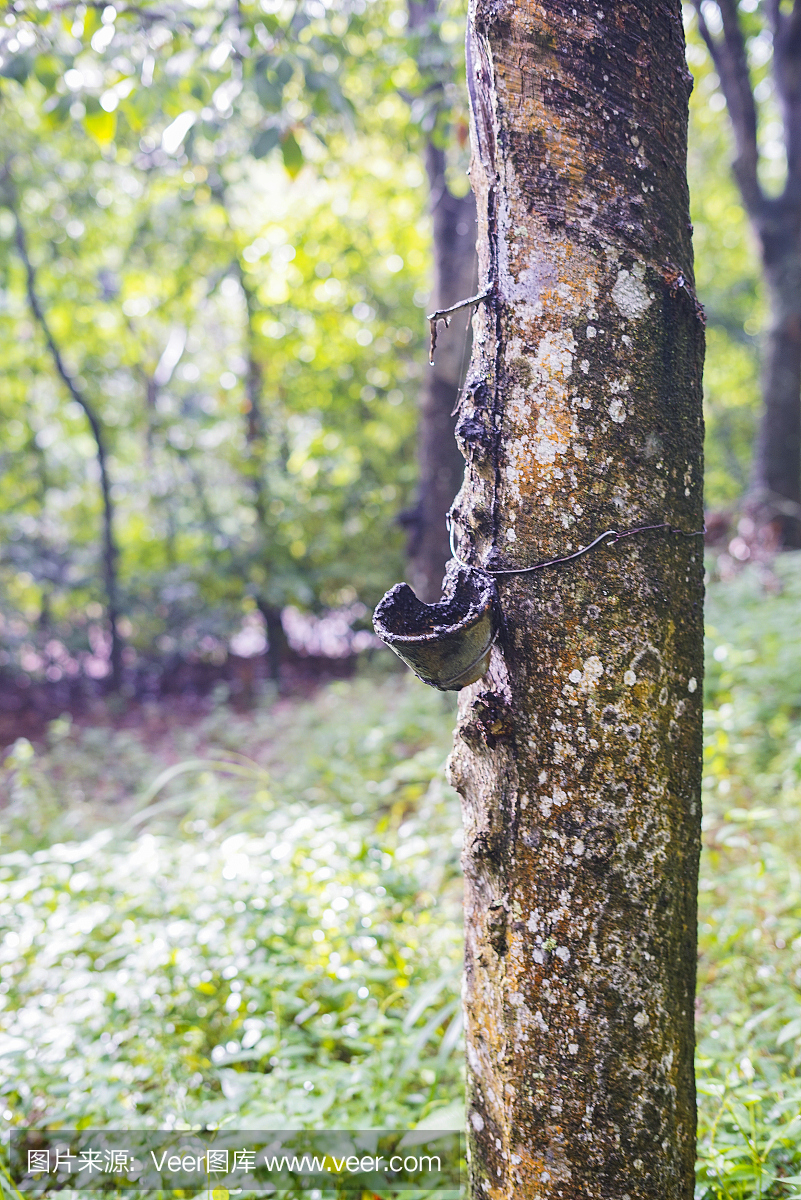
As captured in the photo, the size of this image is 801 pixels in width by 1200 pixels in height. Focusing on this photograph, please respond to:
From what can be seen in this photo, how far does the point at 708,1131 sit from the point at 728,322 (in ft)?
34.5

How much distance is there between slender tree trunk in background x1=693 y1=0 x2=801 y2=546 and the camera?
6172 millimetres

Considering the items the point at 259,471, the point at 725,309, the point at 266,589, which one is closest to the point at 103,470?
the point at 259,471

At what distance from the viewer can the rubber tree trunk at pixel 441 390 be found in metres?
4.91

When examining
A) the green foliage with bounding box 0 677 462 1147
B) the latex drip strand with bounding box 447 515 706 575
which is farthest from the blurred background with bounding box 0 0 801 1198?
the latex drip strand with bounding box 447 515 706 575

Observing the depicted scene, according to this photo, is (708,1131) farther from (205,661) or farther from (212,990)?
(205,661)

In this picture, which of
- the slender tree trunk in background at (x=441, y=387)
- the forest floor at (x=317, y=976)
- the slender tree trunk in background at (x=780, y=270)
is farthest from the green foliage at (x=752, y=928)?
the slender tree trunk in background at (x=780, y=270)

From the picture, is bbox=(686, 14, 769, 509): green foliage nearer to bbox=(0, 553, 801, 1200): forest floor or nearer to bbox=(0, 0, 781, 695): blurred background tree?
bbox=(0, 0, 781, 695): blurred background tree

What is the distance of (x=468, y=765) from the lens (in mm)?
1167

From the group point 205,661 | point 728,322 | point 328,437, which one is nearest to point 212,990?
point 205,661

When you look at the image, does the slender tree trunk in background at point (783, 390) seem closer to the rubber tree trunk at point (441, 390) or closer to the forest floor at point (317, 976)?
the rubber tree trunk at point (441, 390)

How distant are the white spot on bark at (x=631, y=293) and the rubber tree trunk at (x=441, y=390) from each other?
3.78 meters

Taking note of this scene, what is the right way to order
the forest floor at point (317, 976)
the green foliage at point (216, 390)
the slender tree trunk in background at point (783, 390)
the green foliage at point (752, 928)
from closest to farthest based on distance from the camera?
the green foliage at point (752, 928) → the forest floor at point (317, 976) → the slender tree trunk in background at point (783, 390) → the green foliage at point (216, 390)

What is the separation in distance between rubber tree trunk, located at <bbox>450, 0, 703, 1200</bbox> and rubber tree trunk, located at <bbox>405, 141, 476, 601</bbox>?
3.75 metres

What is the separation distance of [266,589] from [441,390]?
2.97 meters
